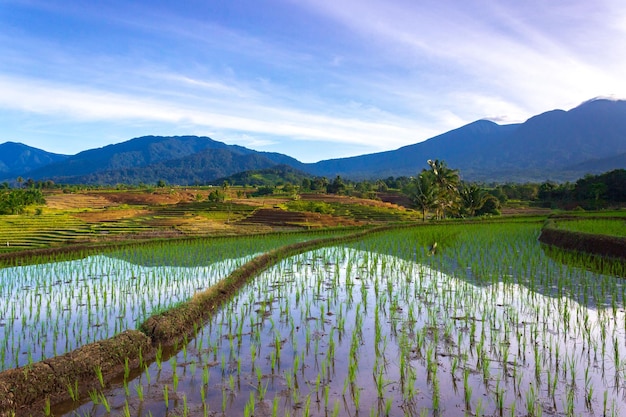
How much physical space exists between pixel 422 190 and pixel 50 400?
124 feet

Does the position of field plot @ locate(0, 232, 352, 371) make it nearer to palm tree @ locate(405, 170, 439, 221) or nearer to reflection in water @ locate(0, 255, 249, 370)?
reflection in water @ locate(0, 255, 249, 370)

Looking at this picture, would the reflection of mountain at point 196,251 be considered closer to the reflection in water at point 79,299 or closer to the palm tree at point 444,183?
the reflection in water at point 79,299

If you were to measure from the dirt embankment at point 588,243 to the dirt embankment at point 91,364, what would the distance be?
13723mm

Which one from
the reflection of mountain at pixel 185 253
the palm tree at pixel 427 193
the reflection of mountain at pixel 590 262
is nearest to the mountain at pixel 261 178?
the palm tree at pixel 427 193

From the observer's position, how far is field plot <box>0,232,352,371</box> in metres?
7.31

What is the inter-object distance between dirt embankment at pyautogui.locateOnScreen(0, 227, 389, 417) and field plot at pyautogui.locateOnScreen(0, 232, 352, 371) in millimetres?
760

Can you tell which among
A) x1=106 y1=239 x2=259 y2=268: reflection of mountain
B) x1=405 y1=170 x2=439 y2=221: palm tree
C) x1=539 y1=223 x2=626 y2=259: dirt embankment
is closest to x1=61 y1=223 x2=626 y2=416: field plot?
x1=539 y1=223 x2=626 y2=259: dirt embankment

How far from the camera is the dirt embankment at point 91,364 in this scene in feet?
17.0

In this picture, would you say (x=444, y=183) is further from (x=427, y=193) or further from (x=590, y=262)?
(x=590, y=262)

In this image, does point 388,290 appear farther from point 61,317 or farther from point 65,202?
point 65,202

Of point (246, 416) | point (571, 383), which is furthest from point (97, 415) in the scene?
point (571, 383)

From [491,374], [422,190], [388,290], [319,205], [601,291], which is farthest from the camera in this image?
[319,205]

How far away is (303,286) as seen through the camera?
37.6ft

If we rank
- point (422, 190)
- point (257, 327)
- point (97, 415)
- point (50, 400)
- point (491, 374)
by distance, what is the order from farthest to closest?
point (422, 190)
point (257, 327)
point (491, 374)
point (50, 400)
point (97, 415)
